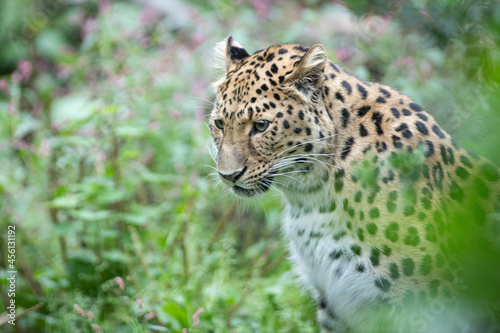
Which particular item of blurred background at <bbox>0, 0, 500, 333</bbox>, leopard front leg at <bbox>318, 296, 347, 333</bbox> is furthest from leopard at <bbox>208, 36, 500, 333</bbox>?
blurred background at <bbox>0, 0, 500, 333</bbox>

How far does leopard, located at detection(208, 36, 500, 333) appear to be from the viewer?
3506 mm

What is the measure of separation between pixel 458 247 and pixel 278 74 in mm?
2669

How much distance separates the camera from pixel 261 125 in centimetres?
370

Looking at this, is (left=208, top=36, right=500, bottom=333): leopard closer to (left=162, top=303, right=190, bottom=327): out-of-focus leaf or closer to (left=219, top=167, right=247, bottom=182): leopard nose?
(left=219, top=167, right=247, bottom=182): leopard nose

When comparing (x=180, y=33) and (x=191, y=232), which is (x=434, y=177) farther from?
(x=180, y=33)

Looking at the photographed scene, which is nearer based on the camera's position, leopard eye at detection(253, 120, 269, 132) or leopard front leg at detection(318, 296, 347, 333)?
leopard eye at detection(253, 120, 269, 132)

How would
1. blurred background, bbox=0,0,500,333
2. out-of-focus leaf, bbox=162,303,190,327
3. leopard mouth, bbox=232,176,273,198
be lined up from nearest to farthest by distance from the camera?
leopard mouth, bbox=232,176,273,198
out-of-focus leaf, bbox=162,303,190,327
blurred background, bbox=0,0,500,333

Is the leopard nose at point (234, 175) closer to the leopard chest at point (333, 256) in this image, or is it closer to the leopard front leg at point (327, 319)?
the leopard chest at point (333, 256)

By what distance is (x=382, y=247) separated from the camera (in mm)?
3570

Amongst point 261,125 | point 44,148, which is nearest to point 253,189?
point 261,125

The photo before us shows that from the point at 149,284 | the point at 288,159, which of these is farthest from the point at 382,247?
the point at 149,284

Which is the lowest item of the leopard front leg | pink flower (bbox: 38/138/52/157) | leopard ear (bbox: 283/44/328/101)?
the leopard front leg

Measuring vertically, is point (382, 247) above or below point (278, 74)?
below

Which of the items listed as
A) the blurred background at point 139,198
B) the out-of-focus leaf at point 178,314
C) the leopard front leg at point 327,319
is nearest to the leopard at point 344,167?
the leopard front leg at point 327,319
